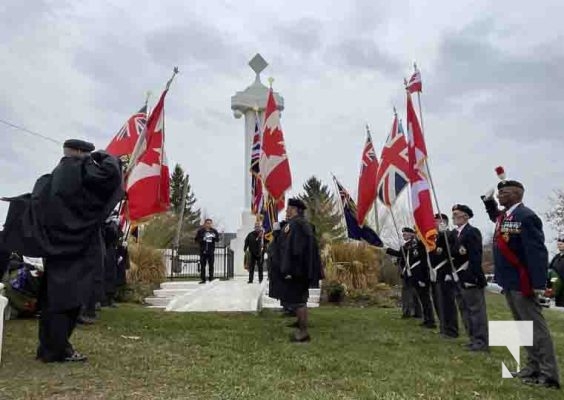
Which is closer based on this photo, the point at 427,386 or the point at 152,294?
the point at 427,386

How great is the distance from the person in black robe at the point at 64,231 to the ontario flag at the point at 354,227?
7279 mm

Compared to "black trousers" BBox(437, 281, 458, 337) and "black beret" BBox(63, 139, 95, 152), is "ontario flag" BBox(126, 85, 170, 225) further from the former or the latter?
"black trousers" BBox(437, 281, 458, 337)

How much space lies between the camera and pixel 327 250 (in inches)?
584

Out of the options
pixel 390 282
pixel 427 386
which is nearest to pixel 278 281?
pixel 427 386

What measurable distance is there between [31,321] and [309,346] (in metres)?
3.92

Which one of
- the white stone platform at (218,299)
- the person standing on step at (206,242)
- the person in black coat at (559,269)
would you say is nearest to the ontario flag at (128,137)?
the white stone platform at (218,299)

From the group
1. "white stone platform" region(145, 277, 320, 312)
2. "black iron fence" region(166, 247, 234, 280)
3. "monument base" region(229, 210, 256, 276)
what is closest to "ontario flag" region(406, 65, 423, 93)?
"white stone platform" region(145, 277, 320, 312)

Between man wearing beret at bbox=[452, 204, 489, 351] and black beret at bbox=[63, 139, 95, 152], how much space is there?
4701 millimetres

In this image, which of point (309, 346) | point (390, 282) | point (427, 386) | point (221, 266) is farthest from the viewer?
point (221, 266)

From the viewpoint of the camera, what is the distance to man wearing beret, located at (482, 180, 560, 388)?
5414 mm

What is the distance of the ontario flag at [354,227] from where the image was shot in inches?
473

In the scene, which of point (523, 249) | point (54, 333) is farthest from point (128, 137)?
point (523, 249)

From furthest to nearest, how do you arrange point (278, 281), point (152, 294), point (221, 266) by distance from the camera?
point (221, 266), point (152, 294), point (278, 281)

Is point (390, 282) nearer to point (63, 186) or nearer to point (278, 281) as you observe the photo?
point (278, 281)
